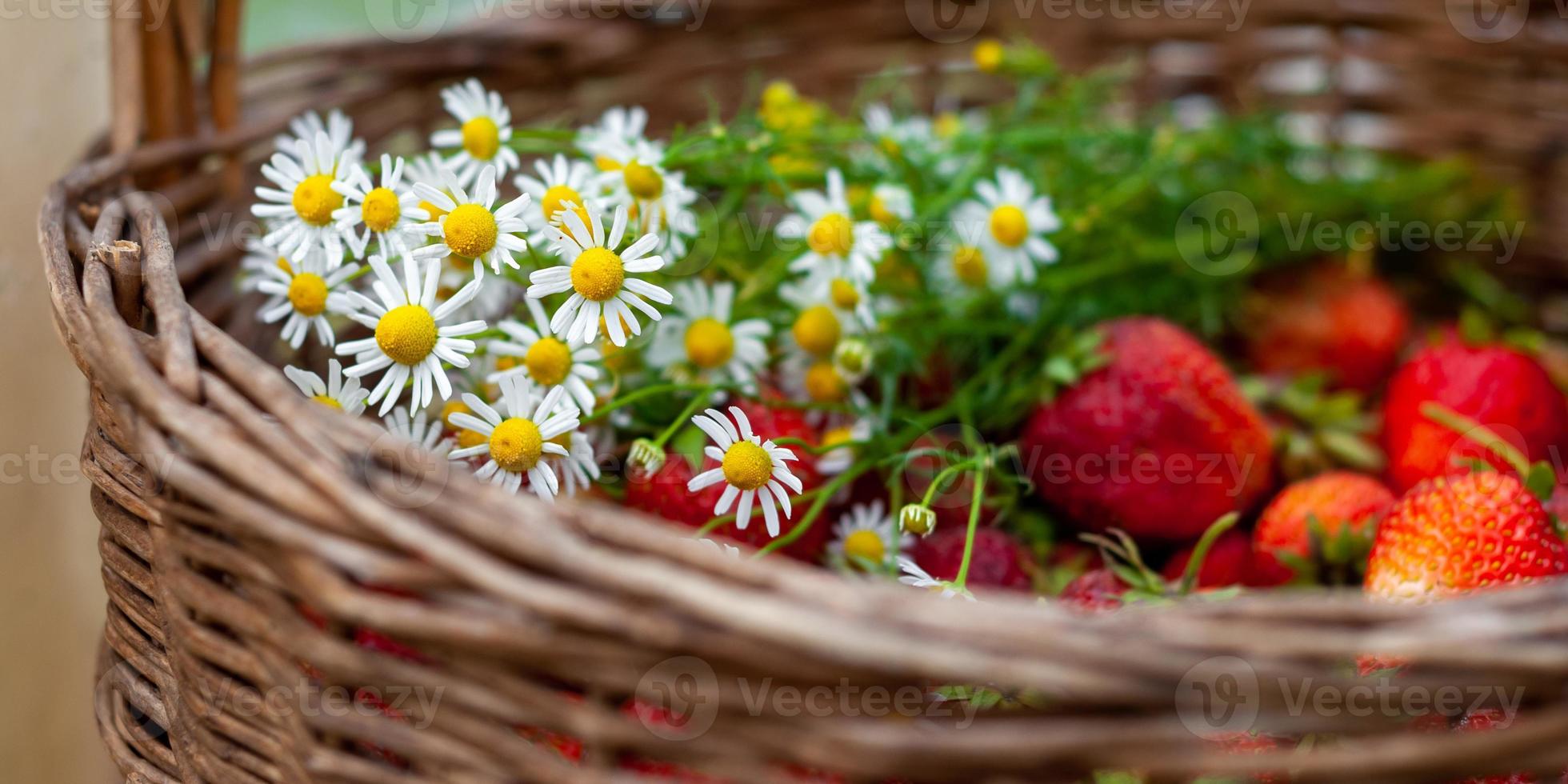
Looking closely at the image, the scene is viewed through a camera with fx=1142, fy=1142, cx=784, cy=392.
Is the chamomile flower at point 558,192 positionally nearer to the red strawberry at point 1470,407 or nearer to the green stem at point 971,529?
the green stem at point 971,529

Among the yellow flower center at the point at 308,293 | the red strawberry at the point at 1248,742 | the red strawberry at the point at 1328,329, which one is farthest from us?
the red strawberry at the point at 1328,329

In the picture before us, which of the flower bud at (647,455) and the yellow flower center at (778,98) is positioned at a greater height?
the yellow flower center at (778,98)

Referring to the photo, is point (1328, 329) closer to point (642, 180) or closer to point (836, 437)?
point (836, 437)

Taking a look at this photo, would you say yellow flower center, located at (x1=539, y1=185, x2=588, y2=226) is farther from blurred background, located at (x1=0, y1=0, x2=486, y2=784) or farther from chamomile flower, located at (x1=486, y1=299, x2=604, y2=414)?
blurred background, located at (x1=0, y1=0, x2=486, y2=784)

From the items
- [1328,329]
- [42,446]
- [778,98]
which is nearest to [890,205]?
[778,98]

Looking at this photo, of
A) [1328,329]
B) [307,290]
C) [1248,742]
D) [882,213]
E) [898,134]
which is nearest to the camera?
[1248,742]

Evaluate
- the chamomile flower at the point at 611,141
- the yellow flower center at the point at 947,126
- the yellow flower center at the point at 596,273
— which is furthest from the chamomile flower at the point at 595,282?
the yellow flower center at the point at 947,126

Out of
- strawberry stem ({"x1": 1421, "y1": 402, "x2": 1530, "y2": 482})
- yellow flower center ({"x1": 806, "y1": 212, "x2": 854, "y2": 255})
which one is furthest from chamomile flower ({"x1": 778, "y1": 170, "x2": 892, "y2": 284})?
strawberry stem ({"x1": 1421, "y1": 402, "x2": 1530, "y2": 482})

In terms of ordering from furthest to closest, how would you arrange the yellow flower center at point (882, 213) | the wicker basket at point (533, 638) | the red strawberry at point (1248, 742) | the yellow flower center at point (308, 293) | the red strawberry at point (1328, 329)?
the red strawberry at point (1328, 329)
the yellow flower center at point (882, 213)
the yellow flower center at point (308, 293)
the red strawberry at point (1248, 742)
the wicker basket at point (533, 638)
